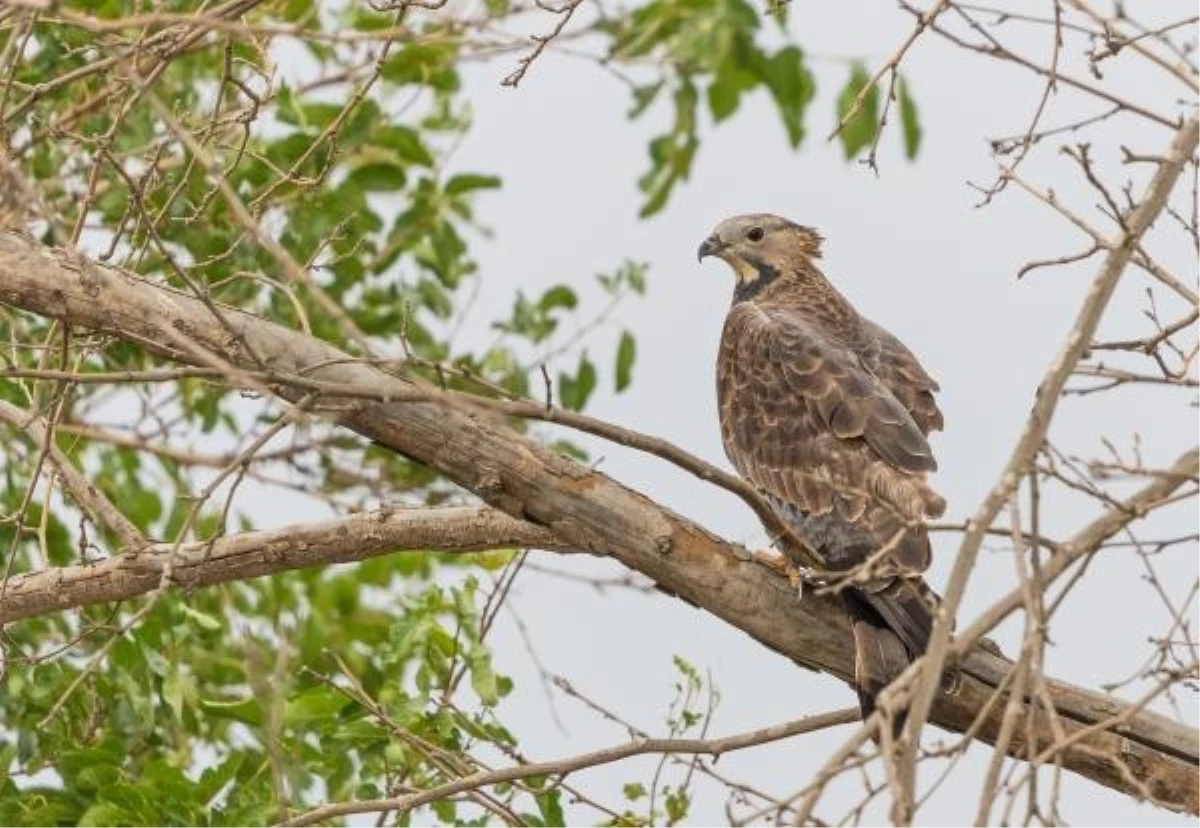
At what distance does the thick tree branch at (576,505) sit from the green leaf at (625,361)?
2585mm

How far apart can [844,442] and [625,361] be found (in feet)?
6.67

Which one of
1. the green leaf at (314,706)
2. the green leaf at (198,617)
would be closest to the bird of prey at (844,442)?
the green leaf at (314,706)

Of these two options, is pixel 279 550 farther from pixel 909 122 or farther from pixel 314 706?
pixel 909 122

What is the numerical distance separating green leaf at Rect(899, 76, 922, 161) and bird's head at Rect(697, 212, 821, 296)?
440 mm

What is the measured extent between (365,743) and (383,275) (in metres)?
2.77

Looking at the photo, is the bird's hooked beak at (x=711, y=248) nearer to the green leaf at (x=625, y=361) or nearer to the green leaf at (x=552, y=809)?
the green leaf at (x=625, y=361)

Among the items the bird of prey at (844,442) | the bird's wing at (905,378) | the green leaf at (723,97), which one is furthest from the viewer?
the green leaf at (723,97)

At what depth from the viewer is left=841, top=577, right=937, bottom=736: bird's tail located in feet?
18.0

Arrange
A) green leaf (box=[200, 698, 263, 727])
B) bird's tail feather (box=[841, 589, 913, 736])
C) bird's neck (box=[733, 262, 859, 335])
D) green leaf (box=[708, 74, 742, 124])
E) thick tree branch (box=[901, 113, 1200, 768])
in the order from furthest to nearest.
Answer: green leaf (box=[708, 74, 742, 124]) < bird's neck (box=[733, 262, 859, 335]) < green leaf (box=[200, 698, 263, 727]) < bird's tail feather (box=[841, 589, 913, 736]) < thick tree branch (box=[901, 113, 1200, 768])

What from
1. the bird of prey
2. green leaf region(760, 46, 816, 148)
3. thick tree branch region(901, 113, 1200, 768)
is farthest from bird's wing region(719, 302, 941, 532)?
thick tree branch region(901, 113, 1200, 768)

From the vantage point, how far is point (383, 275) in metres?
8.47

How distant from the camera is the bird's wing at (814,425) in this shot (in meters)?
6.08

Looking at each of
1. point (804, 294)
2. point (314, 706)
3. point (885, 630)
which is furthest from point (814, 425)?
point (314, 706)

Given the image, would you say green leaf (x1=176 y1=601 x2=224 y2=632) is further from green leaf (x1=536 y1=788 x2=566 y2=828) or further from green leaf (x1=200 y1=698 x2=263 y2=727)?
green leaf (x1=536 y1=788 x2=566 y2=828)
